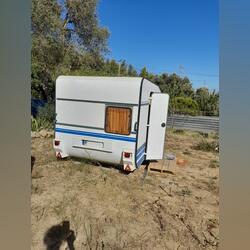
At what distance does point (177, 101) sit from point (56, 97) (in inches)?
46.7

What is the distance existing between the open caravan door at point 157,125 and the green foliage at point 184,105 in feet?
0.35

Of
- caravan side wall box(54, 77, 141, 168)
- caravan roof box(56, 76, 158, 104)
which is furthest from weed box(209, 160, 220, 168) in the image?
caravan roof box(56, 76, 158, 104)

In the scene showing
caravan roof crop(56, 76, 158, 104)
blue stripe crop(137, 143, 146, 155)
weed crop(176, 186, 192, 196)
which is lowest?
weed crop(176, 186, 192, 196)

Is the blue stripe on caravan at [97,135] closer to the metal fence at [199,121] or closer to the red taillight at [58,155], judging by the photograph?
the red taillight at [58,155]

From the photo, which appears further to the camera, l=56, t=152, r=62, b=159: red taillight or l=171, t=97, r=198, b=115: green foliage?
l=56, t=152, r=62, b=159: red taillight

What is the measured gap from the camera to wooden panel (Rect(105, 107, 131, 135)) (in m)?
2.40

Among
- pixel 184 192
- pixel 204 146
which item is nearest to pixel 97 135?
pixel 184 192

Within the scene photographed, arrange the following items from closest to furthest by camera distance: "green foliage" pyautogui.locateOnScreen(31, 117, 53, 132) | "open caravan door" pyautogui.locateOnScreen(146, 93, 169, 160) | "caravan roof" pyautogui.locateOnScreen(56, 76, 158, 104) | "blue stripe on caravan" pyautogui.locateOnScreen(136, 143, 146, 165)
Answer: "green foliage" pyautogui.locateOnScreen(31, 117, 53, 132) → "caravan roof" pyautogui.locateOnScreen(56, 76, 158, 104) → "blue stripe on caravan" pyautogui.locateOnScreen(136, 143, 146, 165) → "open caravan door" pyautogui.locateOnScreen(146, 93, 169, 160)

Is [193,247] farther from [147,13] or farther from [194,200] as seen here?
[147,13]

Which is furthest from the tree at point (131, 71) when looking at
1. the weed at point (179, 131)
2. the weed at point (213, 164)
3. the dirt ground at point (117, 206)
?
the weed at point (213, 164)

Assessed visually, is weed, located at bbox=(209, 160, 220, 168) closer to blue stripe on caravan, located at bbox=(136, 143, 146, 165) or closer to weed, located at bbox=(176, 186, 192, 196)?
weed, located at bbox=(176, 186, 192, 196)

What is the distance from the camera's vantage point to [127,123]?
2.40m

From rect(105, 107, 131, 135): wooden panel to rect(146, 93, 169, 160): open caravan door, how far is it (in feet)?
1.25
